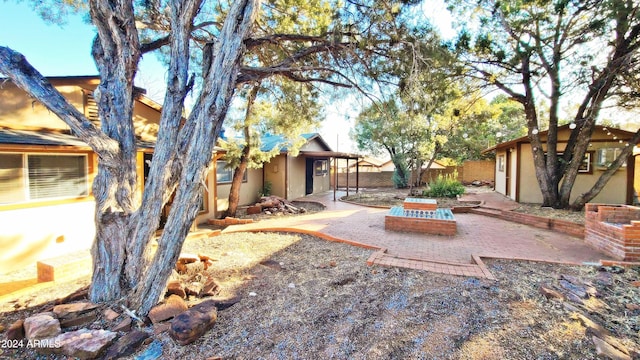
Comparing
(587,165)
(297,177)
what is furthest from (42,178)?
(587,165)

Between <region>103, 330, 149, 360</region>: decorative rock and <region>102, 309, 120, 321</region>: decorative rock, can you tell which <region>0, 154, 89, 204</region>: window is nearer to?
<region>102, 309, 120, 321</region>: decorative rock

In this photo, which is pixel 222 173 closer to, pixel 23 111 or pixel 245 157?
pixel 245 157

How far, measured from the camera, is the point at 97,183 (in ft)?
11.0

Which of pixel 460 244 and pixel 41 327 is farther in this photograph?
pixel 460 244

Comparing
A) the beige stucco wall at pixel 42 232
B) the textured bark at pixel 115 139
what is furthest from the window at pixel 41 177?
the textured bark at pixel 115 139

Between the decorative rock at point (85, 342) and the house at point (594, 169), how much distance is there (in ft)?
44.2

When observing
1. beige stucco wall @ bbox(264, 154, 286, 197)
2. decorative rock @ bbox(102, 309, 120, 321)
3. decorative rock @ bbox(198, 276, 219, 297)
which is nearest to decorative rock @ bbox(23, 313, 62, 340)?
decorative rock @ bbox(102, 309, 120, 321)

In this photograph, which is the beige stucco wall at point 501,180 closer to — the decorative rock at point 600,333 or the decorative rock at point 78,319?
the decorative rock at point 600,333

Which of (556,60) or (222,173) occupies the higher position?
(556,60)

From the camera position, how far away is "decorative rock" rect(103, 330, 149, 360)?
2475 mm

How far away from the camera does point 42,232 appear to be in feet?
18.1

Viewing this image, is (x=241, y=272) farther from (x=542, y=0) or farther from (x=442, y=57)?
(x=542, y=0)

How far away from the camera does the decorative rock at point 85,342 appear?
2.45 metres

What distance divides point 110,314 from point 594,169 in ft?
48.1
